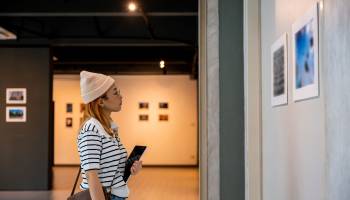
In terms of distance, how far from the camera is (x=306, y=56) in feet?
7.16

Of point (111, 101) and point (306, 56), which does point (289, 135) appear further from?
point (111, 101)

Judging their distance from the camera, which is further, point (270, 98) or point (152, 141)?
point (152, 141)

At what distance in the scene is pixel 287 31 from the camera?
8.73 feet

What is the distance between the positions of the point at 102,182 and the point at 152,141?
14.2 m

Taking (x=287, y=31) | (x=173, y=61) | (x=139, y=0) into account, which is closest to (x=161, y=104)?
(x=173, y=61)

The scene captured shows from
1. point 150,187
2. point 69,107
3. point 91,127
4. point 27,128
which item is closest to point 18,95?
point 27,128

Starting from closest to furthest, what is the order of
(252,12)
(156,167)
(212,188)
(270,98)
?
(270,98) < (252,12) < (212,188) < (156,167)

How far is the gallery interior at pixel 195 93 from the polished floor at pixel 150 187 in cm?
4

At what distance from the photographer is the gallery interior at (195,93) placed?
79.2 inches

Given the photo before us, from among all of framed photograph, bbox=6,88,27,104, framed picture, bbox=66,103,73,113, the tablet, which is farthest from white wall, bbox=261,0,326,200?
framed picture, bbox=66,103,73,113

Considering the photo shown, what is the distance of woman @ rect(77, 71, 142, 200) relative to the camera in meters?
2.52

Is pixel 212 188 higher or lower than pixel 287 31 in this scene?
lower

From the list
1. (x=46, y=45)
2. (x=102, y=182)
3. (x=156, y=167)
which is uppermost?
(x=46, y=45)

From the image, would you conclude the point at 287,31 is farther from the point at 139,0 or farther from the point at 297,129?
the point at 139,0
